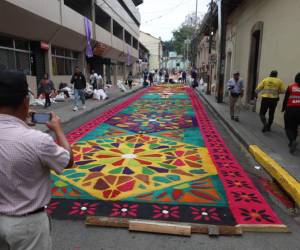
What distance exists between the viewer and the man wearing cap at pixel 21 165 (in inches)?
66.5

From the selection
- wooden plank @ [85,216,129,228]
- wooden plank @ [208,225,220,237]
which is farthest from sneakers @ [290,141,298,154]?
wooden plank @ [85,216,129,228]

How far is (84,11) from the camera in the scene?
82.9 feet

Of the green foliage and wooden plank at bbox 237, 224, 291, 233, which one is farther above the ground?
the green foliage

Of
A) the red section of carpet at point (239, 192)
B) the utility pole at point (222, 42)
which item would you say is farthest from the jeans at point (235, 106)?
the utility pole at point (222, 42)

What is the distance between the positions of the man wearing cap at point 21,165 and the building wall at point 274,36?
8.64m

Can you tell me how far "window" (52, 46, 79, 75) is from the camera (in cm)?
2030

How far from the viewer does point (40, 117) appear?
2000 mm

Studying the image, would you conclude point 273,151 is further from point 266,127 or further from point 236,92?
point 236,92

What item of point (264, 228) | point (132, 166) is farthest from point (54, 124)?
point (132, 166)

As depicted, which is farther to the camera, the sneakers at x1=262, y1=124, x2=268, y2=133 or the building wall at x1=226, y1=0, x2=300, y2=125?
the building wall at x1=226, y1=0, x2=300, y2=125

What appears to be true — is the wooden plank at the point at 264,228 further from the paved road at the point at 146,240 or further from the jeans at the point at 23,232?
the jeans at the point at 23,232

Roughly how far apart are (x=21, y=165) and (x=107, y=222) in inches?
91.9

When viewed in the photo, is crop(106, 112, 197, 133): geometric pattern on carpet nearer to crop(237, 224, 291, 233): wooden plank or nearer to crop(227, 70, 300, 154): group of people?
crop(227, 70, 300, 154): group of people

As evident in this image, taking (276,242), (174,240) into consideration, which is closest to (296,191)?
(276,242)
